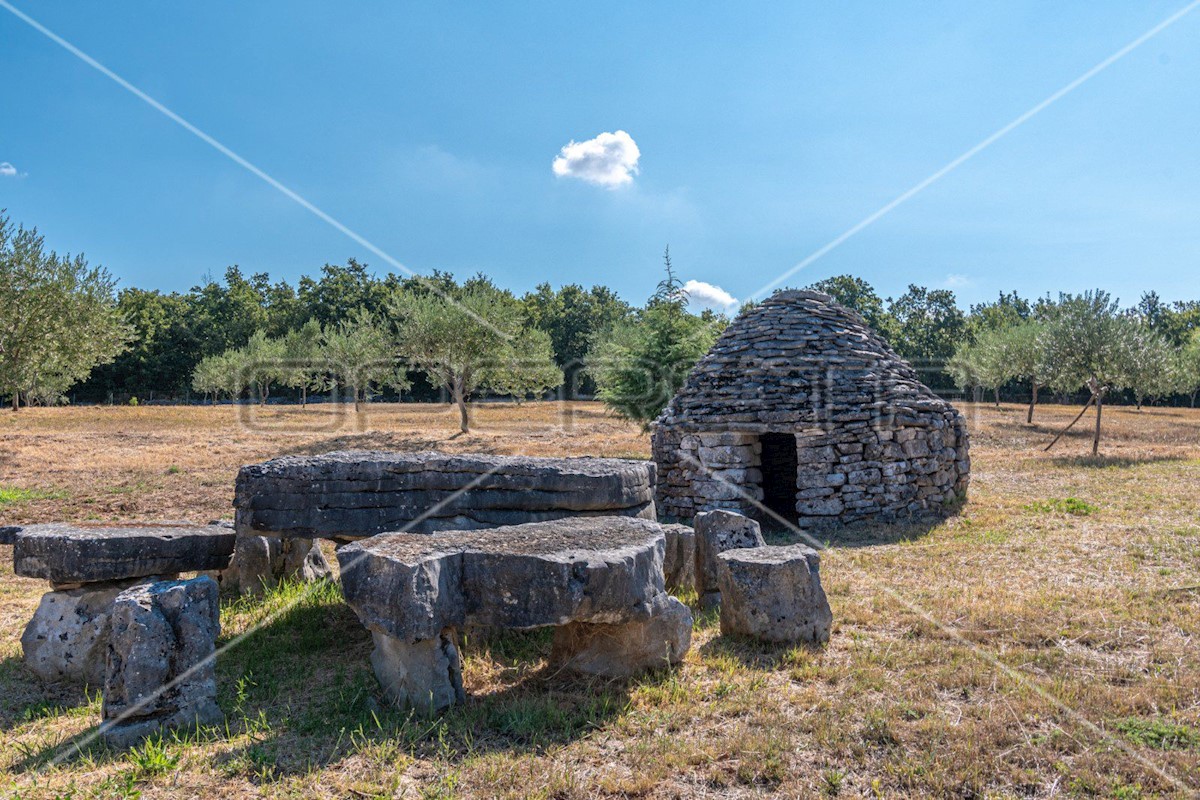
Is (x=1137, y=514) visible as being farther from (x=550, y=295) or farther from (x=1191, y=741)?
(x=550, y=295)

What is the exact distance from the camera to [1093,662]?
18.3ft

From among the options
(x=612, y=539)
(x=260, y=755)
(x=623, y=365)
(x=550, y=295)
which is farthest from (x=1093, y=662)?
(x=550, y=295)

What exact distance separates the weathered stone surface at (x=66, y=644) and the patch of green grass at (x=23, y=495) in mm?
10345

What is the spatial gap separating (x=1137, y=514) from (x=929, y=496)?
10.9ft

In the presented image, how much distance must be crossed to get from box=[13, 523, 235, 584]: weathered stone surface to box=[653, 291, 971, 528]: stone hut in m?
7.78

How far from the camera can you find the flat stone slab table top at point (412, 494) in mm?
6789

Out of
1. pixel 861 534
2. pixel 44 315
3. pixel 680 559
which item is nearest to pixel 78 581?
pixel 680 559

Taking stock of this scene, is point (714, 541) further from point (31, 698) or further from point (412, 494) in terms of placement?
point (31, 698)

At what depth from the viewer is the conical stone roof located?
11586 mm

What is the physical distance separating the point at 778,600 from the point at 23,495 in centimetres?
1651

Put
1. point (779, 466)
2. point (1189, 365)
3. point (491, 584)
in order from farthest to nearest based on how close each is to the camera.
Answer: point (1189, 365) < point (779, 466) < point (491, 584)

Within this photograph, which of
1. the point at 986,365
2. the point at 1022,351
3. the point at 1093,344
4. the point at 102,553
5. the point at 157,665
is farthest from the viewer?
the point at 986,365

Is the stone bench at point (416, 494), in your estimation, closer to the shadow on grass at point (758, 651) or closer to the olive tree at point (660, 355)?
the shadow on grass at point (758, 651)

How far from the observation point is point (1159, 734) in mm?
4395
